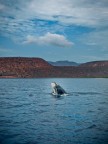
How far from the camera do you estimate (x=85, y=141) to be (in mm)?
15180

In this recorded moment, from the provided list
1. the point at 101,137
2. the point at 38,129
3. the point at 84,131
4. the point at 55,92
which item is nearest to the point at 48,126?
the point at 38,129

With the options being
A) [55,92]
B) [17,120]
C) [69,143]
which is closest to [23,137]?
[69,143]

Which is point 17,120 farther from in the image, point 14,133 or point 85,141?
point 85,141

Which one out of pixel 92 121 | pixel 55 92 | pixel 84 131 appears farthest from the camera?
pixel 55 92

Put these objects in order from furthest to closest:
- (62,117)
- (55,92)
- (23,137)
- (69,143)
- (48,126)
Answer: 1. (55,92)
2. (62,117)
3. (48,126)
4. (23,137)
5. (69,143)

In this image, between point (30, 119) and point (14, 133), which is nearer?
point (14, 133)

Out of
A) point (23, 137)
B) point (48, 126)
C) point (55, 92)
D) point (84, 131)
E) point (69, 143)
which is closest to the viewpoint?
point (69, 143)

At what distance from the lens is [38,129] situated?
1802 centimetres

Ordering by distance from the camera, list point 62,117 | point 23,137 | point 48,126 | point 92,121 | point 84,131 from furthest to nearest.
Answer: point 62,117, point 92,121, point 48,126, point 84,131, point 23,137

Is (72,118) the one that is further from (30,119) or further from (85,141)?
(85,141)

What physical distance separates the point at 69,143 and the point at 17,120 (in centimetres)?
761

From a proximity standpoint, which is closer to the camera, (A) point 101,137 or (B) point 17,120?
(A) point 101,137

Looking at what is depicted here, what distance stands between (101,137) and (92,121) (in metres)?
4.94

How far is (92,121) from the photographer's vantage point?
2114 centimetres
